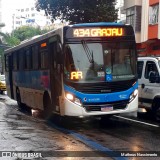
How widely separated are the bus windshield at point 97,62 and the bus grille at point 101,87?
13 centimetres

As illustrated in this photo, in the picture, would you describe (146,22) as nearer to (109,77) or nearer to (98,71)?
(109,77)

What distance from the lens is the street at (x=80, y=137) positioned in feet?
26.1

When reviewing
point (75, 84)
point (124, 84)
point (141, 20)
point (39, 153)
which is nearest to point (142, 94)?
point (124, 84)

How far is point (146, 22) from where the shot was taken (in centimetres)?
2938

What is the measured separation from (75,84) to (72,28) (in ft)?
5.36

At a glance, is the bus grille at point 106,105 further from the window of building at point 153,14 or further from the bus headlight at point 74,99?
the window of building at point 153,14

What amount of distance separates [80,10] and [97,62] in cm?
1735

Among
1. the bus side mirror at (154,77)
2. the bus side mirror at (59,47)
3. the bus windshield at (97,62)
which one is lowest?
the bus side mirror at (154,77)

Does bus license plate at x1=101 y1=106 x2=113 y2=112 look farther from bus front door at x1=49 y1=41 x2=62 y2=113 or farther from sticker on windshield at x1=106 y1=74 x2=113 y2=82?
bus front door at x1=49 y1=41 x2=62 y2=113

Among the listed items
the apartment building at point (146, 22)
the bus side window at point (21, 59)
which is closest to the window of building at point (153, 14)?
the apartment building at point (146, 22)

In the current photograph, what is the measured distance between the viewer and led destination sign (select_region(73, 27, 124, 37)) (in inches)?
436

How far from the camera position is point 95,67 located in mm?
10867

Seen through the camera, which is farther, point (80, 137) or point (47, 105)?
point (47, 105)

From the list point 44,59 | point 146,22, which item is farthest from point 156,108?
point 146,22
